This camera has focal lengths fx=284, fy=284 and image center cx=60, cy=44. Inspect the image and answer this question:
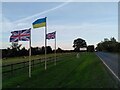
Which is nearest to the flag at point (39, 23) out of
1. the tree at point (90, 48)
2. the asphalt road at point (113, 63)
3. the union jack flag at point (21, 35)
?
the union jack flag at point (21, 35)

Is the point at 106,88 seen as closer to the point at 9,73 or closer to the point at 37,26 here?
the point at 9,73

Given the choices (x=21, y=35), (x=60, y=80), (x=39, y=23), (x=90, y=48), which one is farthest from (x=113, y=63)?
(x=90, y=48)

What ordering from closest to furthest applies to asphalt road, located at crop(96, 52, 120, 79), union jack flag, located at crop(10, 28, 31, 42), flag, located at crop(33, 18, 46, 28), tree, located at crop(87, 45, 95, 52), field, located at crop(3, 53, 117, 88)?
field, located at crop(3, 53, 117, 88) → union jack flag, located at crop(10, 28, 31, 42) → asphalt road, located at crop(96, 52, 120, 79) → flag, located at crop(33, 18, 46, 28) → tree, located at crop(87, 45, 95, 52)

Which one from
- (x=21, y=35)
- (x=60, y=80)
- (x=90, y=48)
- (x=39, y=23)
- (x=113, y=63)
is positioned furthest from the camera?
(x=90, y=48)

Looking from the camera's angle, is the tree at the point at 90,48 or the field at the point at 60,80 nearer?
the field at the point at 60,80

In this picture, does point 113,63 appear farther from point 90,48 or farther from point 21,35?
point 90,48

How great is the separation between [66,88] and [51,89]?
80cm

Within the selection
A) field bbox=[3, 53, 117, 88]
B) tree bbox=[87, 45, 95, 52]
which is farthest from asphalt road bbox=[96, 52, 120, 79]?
tree bbox=[87, 45, 95, 52]

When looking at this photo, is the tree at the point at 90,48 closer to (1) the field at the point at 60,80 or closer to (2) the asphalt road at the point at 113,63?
(2) the asphalt road at the point at 113,63

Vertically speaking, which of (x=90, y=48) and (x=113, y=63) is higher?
(x=90, y=48)

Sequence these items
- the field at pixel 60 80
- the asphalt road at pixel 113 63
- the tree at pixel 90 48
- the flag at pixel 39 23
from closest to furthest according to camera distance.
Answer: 1. the field at pixel 60 80
2. the asphalt road at pixel 113 63
3. the flag at pixel 39 23
4. the tree at pixel 90 48

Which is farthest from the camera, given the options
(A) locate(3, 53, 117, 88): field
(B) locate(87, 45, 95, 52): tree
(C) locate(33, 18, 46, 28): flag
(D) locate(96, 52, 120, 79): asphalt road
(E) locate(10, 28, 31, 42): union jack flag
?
(B) locate(87, 45, 95, 52): tree

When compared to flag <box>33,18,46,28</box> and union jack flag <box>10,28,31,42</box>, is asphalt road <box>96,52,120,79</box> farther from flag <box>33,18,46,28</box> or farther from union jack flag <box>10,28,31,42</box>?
flag <box>33,18,46,28</box>

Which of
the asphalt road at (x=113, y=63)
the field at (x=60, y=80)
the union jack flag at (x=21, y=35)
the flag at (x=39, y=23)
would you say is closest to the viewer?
the field at (x=60, y=80)
